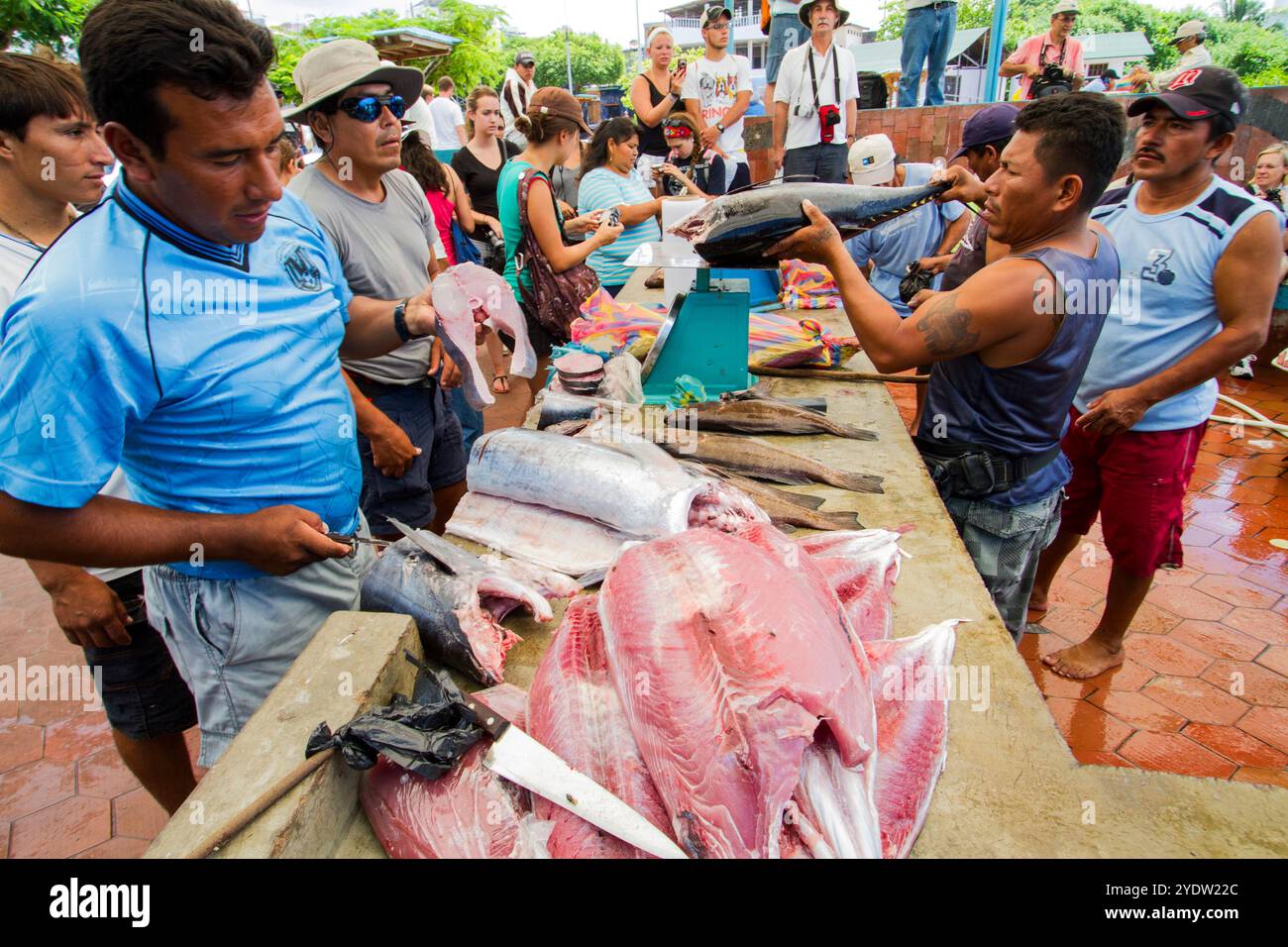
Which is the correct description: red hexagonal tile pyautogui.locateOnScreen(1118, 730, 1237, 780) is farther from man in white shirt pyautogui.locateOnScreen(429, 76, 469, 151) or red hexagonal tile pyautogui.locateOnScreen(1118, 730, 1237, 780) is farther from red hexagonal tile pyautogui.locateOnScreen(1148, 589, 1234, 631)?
man in white shirt pyautogui.locateOnScreen(429, 76, 469, 151)

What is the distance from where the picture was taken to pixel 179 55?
1429 millimetres

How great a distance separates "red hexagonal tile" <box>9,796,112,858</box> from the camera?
2.71 meters

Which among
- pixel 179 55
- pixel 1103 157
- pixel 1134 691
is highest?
pixel 179 55

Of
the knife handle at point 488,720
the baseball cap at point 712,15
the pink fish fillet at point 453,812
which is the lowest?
the pink fish fillet at point 453,812

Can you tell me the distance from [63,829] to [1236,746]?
4.89 metres

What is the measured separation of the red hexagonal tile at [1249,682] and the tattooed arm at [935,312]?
2162 mm

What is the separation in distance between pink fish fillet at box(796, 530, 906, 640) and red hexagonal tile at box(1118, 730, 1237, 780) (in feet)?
5.88

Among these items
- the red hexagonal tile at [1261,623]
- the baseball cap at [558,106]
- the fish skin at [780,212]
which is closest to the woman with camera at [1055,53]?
the baseball cap at [558,106]

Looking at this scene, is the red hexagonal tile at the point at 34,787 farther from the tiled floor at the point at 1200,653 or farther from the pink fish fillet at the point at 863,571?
the tiled floor at the point at 1200,653

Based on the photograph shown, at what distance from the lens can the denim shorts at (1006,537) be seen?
2.78 m

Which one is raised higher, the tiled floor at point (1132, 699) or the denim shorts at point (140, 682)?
the denim shorts at point (140, 682)
